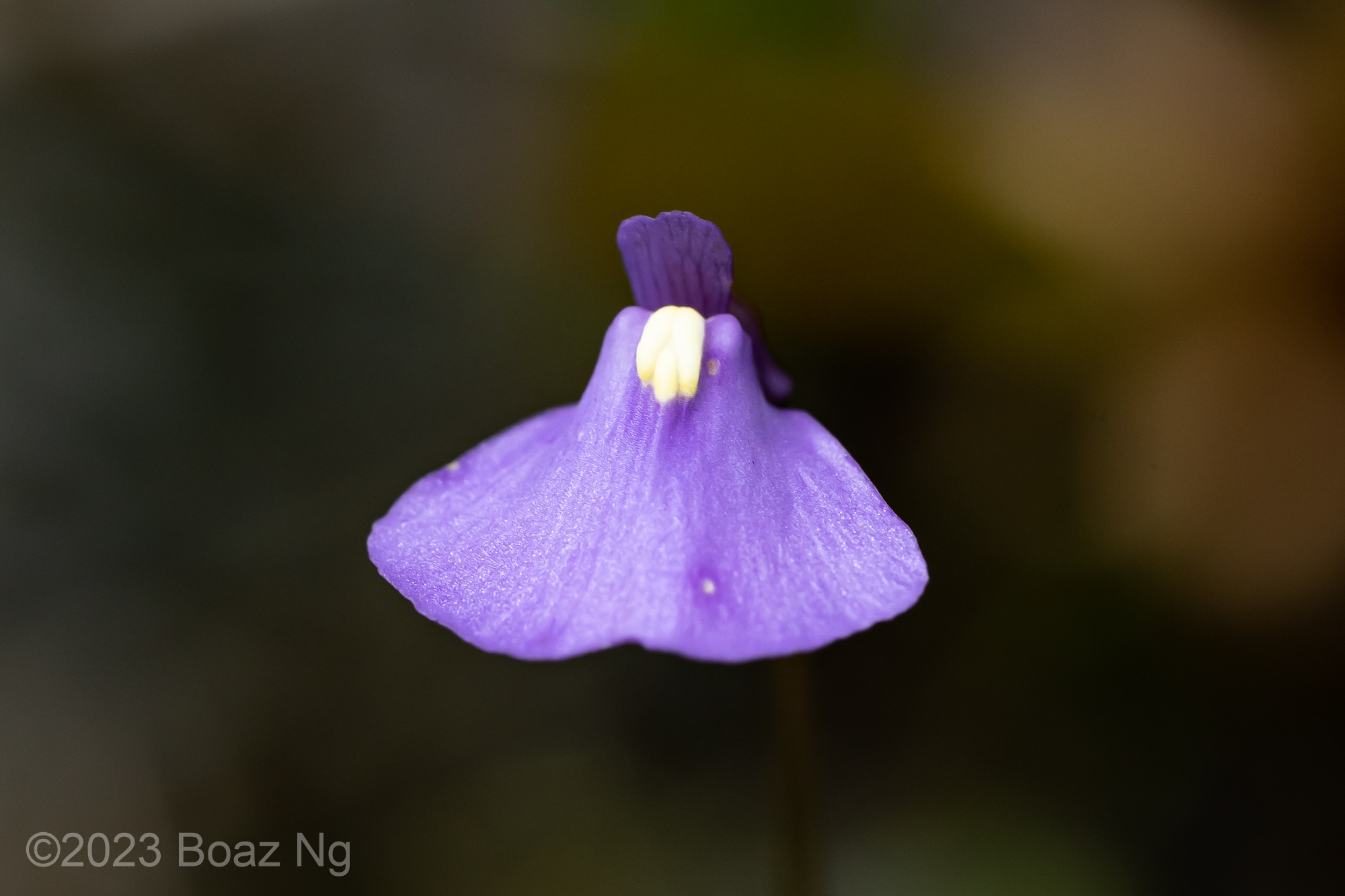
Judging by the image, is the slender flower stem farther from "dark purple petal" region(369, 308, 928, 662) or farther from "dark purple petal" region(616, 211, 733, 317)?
"dark purple petal" region(616, 211, 733, 317)

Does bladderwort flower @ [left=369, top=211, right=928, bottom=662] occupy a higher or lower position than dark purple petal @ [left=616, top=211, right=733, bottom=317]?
lower

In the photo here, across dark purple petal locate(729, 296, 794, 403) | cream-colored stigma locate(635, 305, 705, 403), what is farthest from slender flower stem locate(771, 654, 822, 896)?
Answer: cream-colored stigma locate(635, 305, 705, 403)

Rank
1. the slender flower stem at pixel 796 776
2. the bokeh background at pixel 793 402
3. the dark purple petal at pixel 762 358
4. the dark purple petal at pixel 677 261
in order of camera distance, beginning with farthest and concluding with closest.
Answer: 1. the bokeh background at pixel 793 402
2. the slender flower stem at pixel 796 776
3. the dark purple petal at pixel 762 358
4. the dark purple petal at pixel 677 261

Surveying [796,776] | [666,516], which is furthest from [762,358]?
[796,776]

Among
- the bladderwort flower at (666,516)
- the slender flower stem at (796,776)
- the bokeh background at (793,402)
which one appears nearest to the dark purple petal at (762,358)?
the bladderwort flower at (666,516)

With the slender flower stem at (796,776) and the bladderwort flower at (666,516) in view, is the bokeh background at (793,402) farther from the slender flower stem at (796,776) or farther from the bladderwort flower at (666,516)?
the bladderwort flower at (666,516)

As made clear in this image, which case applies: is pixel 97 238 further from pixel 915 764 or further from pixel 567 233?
pixel 915 764
